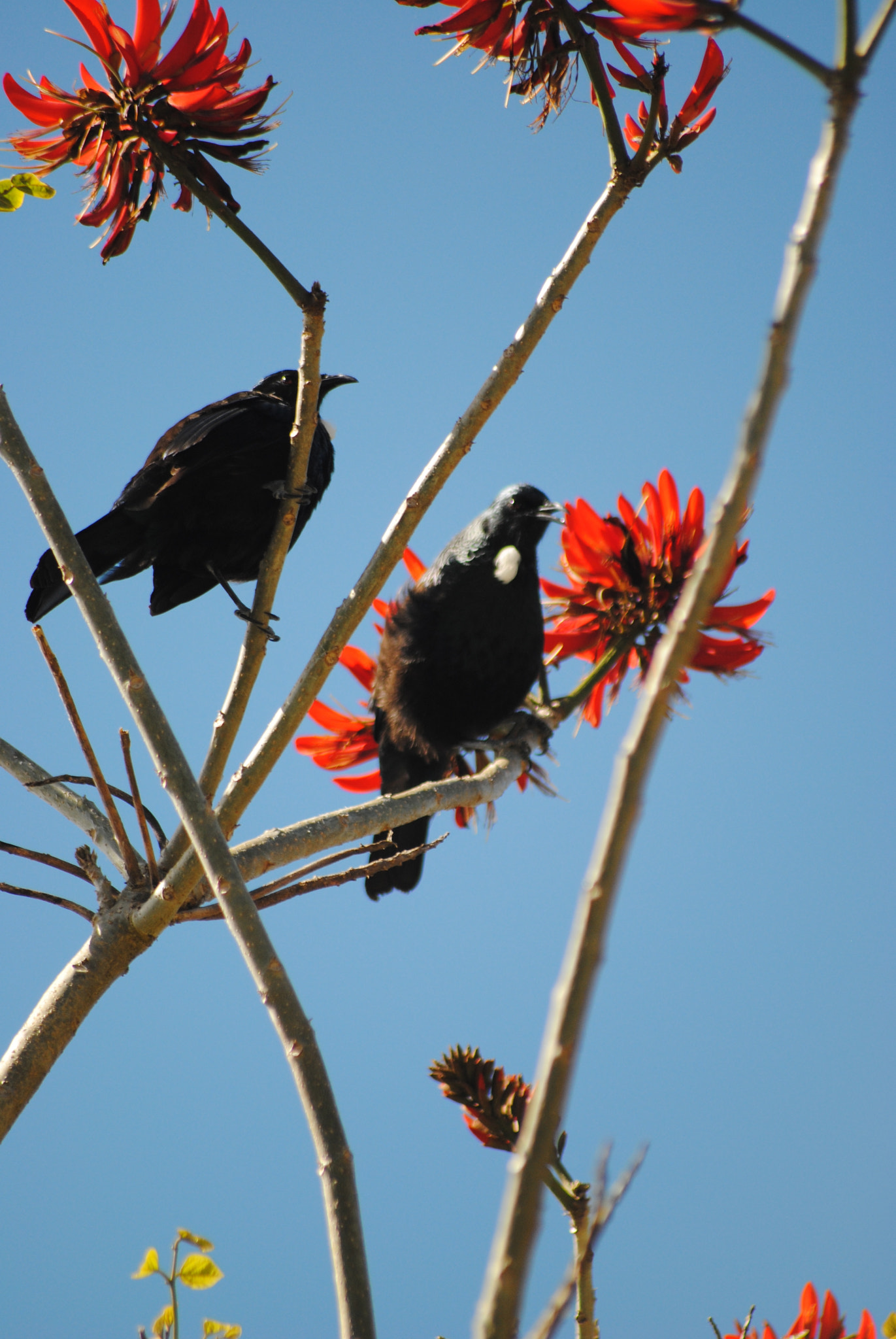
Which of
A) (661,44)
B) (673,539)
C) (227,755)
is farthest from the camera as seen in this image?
(673,539)

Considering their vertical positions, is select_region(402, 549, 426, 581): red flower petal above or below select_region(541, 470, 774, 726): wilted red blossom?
above

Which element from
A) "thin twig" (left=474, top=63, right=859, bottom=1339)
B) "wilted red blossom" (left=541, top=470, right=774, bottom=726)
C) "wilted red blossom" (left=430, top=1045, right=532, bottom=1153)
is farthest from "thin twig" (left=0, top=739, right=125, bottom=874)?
"thin twig" (left=474, top=63, right=859, bottom=1339)

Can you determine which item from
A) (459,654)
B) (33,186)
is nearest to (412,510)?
(33,186)

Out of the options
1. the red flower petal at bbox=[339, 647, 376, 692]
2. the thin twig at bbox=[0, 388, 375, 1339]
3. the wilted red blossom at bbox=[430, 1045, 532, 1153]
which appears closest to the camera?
the thin twig at bbox=[0, 388, 375, 1339]

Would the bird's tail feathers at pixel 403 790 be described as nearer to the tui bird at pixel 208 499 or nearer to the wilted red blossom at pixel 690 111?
the tui bird at pixel 208 499

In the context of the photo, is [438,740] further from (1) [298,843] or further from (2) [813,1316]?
(2) [813,1316]

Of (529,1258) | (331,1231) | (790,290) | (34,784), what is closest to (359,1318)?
(331,1231)

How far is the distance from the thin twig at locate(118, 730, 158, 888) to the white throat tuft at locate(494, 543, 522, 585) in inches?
57.2

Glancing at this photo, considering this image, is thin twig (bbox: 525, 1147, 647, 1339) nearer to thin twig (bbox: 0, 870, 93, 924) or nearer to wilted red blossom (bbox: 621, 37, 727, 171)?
thin twig (bbox: 0, 870, 93, 924)

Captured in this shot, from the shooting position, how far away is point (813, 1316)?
1271 mm

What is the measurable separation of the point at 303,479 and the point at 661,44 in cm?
87

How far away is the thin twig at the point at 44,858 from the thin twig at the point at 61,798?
4.4 inches

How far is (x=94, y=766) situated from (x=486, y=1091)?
58cm

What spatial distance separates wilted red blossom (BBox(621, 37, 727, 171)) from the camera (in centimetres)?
161
